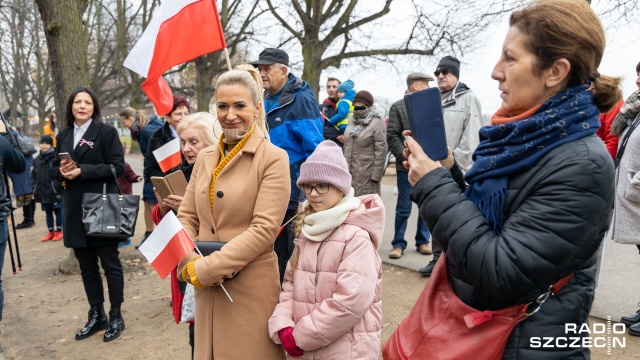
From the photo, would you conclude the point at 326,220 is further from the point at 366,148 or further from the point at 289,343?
the point at 366,148

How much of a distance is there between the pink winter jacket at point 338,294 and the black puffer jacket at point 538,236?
0.88m

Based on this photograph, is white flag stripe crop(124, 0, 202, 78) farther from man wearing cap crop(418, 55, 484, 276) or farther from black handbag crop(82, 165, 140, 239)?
man wearing cap crop(418, 55, 484, 276)

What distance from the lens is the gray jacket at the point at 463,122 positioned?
494cm

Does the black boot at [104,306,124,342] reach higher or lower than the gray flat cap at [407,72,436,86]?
lower

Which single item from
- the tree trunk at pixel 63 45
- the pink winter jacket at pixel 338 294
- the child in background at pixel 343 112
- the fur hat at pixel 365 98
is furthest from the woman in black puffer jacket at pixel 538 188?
the child in background at pixel 343 112

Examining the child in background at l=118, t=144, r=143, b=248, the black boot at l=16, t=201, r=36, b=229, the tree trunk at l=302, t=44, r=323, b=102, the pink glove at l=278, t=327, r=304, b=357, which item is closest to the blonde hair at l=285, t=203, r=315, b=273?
the pink glove at l=278, t=327, r=304, b=357

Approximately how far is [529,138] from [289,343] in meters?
1.51

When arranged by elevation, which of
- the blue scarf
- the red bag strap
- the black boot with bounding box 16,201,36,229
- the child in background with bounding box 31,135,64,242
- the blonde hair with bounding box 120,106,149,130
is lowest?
the black boot with bounding box 16,201,36,229

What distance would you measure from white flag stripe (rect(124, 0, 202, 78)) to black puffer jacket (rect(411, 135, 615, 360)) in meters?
2.79

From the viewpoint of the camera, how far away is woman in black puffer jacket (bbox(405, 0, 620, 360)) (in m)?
1.33

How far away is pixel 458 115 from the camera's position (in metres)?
5.03

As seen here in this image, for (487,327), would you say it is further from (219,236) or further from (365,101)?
(365,101)

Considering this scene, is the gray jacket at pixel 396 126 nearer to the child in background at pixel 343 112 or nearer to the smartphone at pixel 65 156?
the child in background at pixel 343 112

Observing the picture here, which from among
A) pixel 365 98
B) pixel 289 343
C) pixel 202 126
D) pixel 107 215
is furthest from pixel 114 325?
pixel 365 98
